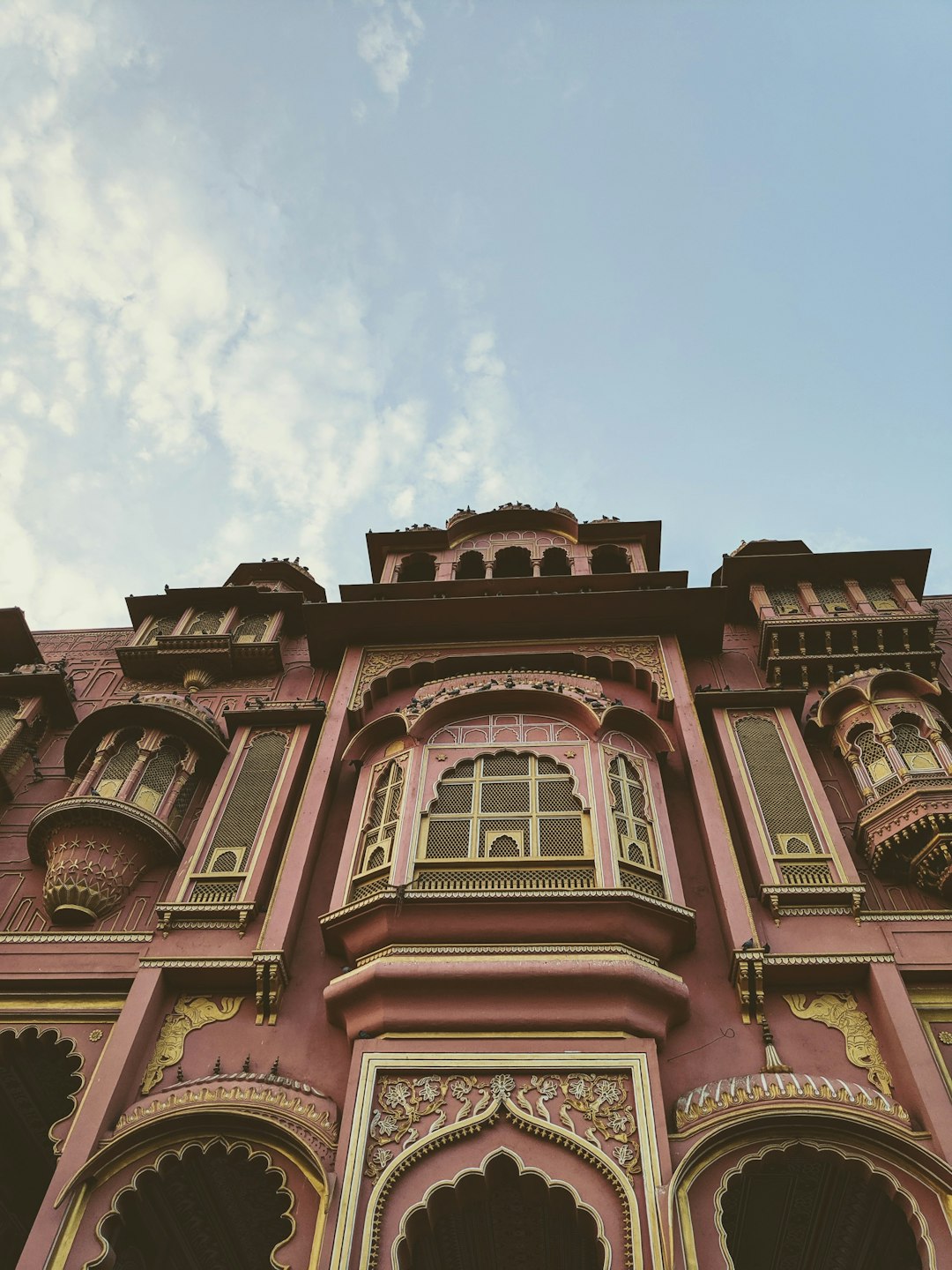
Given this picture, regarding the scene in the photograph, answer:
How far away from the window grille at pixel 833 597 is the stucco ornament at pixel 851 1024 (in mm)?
7287

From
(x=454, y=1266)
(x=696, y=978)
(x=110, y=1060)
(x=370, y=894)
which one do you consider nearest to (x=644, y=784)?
(x=696, y=978)

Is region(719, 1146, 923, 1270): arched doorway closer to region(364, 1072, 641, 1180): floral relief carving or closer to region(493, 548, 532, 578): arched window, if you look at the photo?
region(364, 1072, 641, 1180): floral relief carving

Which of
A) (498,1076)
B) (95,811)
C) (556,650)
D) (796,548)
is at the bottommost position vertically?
(498,1076)

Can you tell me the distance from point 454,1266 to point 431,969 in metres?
2.77

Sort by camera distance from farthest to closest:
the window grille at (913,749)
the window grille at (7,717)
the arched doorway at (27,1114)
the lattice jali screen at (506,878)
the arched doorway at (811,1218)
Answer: the window grille at (7,717)
the window grille at (913,749)
the lattice jali screen at (506,878)
the arched doorway at (27,1114)
the arched doorway at (811,1218)

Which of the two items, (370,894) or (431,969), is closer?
(431,969)

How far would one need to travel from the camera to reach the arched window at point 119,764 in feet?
44.9

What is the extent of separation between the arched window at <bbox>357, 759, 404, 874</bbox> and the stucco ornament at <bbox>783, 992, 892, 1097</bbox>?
184 inches

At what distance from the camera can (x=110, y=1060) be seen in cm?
999

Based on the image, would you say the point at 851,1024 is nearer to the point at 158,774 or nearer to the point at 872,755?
the point at 872,755

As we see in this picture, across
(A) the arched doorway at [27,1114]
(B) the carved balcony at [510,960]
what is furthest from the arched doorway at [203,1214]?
(B) the carved balcony at [510,960]

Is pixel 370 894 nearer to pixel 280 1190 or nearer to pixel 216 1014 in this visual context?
pixel 216 1014

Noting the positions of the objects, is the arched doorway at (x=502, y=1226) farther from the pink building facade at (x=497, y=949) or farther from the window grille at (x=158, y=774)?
the window grille at (x=158, y=774)

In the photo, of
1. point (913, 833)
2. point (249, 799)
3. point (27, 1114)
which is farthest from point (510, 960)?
point (27, 1114)
